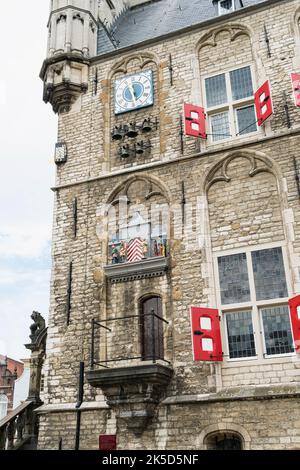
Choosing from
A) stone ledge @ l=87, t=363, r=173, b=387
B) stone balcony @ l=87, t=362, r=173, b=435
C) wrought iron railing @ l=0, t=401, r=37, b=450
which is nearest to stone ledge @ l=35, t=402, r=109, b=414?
stone balcony @ l=87, t=362, r=173, b=435

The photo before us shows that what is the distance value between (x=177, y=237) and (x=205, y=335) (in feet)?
7.47

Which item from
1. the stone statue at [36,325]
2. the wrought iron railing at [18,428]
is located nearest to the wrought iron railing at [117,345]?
the wrought iron railing at [18,428]

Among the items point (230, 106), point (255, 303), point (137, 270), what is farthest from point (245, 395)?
point (230, 106)

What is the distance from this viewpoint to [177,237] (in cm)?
1022

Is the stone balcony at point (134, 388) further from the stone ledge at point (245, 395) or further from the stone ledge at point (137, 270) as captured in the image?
the stone ledge at point (137, 270)

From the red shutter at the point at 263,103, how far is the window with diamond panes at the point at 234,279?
2.96 m

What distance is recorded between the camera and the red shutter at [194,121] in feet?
35.0

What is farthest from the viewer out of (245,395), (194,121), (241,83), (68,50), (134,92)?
(68,50)

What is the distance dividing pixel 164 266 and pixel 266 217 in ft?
7.40

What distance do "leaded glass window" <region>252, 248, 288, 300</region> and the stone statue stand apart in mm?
6467

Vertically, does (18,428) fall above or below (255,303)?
below

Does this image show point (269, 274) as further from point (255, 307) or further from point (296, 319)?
point (296, 319)

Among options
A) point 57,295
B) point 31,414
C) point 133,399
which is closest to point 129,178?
point 57,295

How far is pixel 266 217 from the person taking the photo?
9.66 metres
